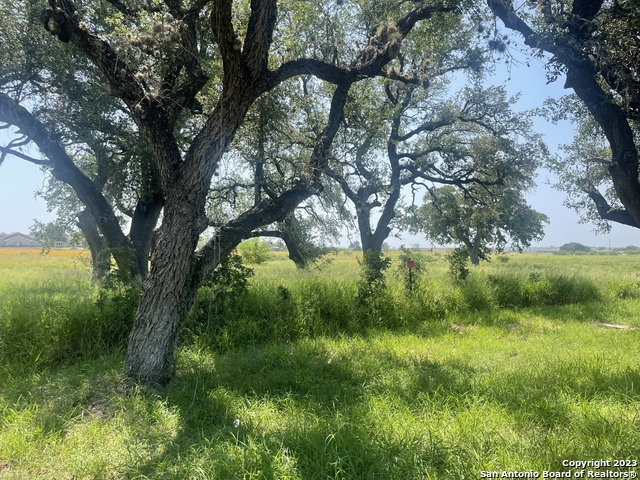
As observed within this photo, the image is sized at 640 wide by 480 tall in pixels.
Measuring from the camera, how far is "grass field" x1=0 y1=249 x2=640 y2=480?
240 centimetres

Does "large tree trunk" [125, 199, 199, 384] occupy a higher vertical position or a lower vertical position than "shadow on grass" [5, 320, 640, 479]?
higher

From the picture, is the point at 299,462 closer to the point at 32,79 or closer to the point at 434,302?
the point at 434,302

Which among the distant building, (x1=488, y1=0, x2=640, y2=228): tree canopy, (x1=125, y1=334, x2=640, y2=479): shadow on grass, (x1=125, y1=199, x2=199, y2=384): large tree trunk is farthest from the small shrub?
the distant building

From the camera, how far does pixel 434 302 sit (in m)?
8.18

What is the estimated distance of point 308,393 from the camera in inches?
149

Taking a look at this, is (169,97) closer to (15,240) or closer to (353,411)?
(353,411)

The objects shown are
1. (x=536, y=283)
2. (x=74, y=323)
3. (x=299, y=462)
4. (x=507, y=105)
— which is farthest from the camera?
(x=507, y=105)

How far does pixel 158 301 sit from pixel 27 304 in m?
3.36

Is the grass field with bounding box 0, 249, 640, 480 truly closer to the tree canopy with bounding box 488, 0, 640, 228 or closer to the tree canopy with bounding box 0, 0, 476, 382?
the tree canopy with bounding box 0, 0, 476, 382

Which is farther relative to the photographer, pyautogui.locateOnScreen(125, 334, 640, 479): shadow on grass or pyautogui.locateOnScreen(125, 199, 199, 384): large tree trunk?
pyautogui.locateOnScreen(125, 199, 199, 384): large tree trunk

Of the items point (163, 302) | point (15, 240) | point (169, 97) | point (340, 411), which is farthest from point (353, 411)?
point (15, 240)

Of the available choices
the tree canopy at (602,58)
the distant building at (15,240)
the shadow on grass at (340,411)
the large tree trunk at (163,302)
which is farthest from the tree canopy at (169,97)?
the distant building at (15,240)

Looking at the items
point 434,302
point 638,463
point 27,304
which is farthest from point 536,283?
point 27,304

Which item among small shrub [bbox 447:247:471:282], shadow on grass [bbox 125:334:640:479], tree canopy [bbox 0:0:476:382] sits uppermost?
tree canopy [bbox 0:0:476:382]
